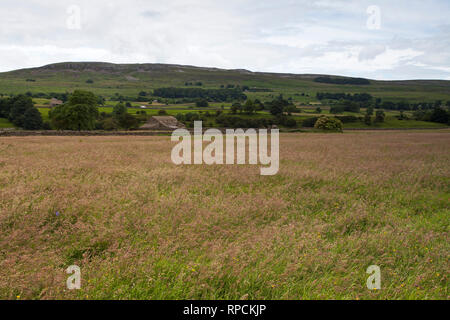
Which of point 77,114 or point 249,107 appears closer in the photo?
point 77,114

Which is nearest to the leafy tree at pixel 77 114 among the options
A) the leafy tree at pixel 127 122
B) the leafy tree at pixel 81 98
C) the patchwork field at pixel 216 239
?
the leafy tree at pixel 81 98

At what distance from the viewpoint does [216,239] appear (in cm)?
527

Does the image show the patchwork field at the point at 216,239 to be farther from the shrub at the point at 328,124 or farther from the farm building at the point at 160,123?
the farm building at the point at 160,123

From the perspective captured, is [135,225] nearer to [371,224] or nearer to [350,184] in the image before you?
[371,224]

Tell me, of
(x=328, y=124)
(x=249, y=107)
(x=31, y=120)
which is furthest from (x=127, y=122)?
(x=328, y=124)

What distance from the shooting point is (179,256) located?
15.1ft

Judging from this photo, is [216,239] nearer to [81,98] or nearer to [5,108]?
[81,98]

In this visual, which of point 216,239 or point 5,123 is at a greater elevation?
point 5,123

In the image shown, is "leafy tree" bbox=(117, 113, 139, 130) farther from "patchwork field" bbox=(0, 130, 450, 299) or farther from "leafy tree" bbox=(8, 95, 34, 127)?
"patchwork field" bbox=(0, 130, 450, 299)

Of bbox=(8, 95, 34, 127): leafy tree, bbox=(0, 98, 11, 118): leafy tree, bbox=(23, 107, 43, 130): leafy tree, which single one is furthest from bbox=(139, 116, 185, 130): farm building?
bbox=(0, 98, 11, 118): leafy tree

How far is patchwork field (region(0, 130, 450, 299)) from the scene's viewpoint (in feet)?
12.8
